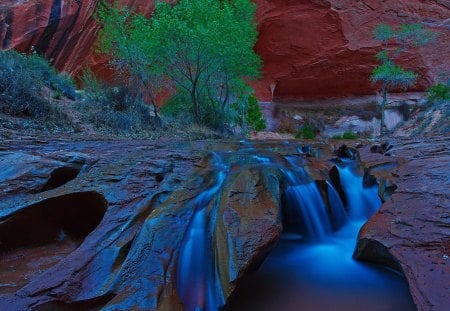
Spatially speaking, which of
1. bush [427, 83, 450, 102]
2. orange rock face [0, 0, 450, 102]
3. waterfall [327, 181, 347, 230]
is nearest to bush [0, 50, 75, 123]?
waterfall [327, 181, 347, 230]

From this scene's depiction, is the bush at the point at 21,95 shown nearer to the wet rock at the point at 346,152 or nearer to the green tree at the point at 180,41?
the green tree at the point at 180,41

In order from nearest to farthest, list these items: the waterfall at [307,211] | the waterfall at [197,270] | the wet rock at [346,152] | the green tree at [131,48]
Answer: the waterfall at [197,270], the waterfall at [307,211], the wet rock at [346,152], the green tree at [131,48]

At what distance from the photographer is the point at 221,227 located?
351 cm

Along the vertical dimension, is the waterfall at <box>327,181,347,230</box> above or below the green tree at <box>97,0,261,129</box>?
below

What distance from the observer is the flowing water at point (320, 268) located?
3146mm

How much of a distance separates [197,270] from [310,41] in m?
23.9

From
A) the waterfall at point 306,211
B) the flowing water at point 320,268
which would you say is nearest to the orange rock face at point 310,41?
the flowing water at point 320,268

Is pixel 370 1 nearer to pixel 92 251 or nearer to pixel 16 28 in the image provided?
pixel 16 28

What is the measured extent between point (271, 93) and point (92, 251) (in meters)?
24.2

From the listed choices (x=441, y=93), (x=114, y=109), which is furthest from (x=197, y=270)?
(x=441, y=93)

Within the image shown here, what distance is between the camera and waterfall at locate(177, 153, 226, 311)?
290 centimetres

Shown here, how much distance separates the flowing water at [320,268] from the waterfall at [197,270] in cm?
22

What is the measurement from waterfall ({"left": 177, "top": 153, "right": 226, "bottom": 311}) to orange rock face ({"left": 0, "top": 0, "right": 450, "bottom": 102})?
67.7 ft

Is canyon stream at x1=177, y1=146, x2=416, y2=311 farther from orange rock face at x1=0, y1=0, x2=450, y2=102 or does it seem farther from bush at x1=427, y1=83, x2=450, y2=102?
orange rock face at x1=0, y1=0, x2=450, y2=102
